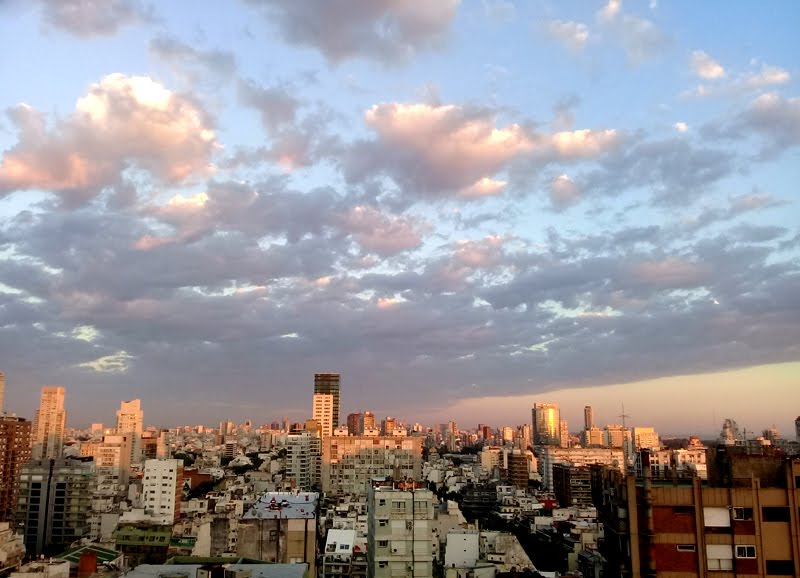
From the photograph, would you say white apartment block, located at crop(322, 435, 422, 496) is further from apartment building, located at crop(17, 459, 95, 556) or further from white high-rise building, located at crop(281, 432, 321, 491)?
apartment building, located at crop(17, 459, 95, 556)

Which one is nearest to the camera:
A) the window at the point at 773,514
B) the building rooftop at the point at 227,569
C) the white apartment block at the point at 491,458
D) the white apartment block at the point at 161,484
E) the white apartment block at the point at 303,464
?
the window at the point at 773,514

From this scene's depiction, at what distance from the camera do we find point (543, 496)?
99625 millimetres

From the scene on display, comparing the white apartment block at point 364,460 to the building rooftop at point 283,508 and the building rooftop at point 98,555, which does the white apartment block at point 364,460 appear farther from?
the building rooftop at point 98,555

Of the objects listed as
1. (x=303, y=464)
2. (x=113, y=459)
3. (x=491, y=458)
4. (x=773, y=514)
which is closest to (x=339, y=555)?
(x=773, y=514)

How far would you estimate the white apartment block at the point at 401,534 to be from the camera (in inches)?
1275

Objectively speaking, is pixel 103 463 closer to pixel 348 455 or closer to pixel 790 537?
pixel 348 455

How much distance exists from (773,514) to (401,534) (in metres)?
19.5

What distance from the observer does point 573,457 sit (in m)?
135

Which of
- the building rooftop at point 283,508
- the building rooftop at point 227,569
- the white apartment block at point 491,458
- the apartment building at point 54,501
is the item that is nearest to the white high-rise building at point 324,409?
the white apartment block at point 491,458

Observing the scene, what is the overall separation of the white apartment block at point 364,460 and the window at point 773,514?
75064mm

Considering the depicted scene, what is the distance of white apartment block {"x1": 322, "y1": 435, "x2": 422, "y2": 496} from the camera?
9106cm

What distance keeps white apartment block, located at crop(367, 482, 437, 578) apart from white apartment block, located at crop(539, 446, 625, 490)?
101451 millimetres

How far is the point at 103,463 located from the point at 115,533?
3363 inches

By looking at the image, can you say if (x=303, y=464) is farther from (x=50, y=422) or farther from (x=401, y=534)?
(x=401, y=534)
